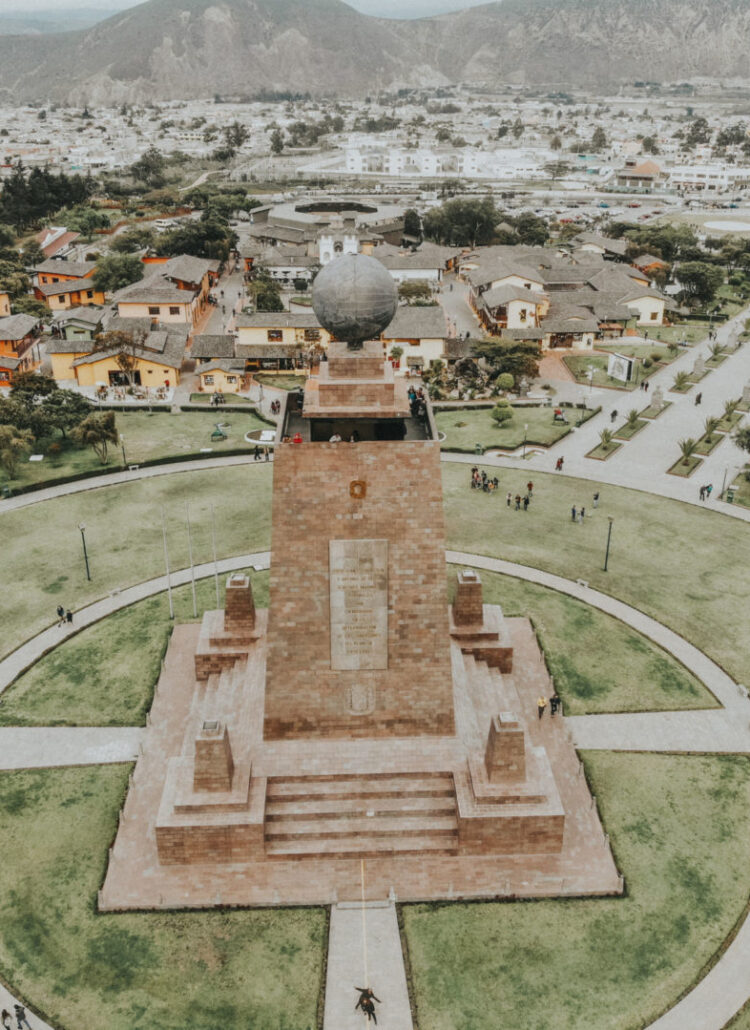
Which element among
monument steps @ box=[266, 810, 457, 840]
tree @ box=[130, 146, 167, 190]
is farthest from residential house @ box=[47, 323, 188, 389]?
tree @ box=[130, 146, 167, 190]

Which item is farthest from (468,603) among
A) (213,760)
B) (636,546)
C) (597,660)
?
(636,546)

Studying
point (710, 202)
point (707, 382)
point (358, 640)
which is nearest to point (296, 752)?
point (358, 640)

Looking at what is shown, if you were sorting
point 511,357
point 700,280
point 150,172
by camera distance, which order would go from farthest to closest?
point 150,172 → point 700,280 → point 511,357

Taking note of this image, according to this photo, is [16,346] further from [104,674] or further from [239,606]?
[239,606]

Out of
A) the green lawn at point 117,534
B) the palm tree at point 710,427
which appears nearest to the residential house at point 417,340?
the green lawn at point 117,534

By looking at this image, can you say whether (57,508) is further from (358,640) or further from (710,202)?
(710,202)

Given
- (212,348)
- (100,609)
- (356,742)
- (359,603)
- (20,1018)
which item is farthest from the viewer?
(212,348)

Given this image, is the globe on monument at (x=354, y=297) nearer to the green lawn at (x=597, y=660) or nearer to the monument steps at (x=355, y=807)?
the monument steps at (x=355, y=807)
